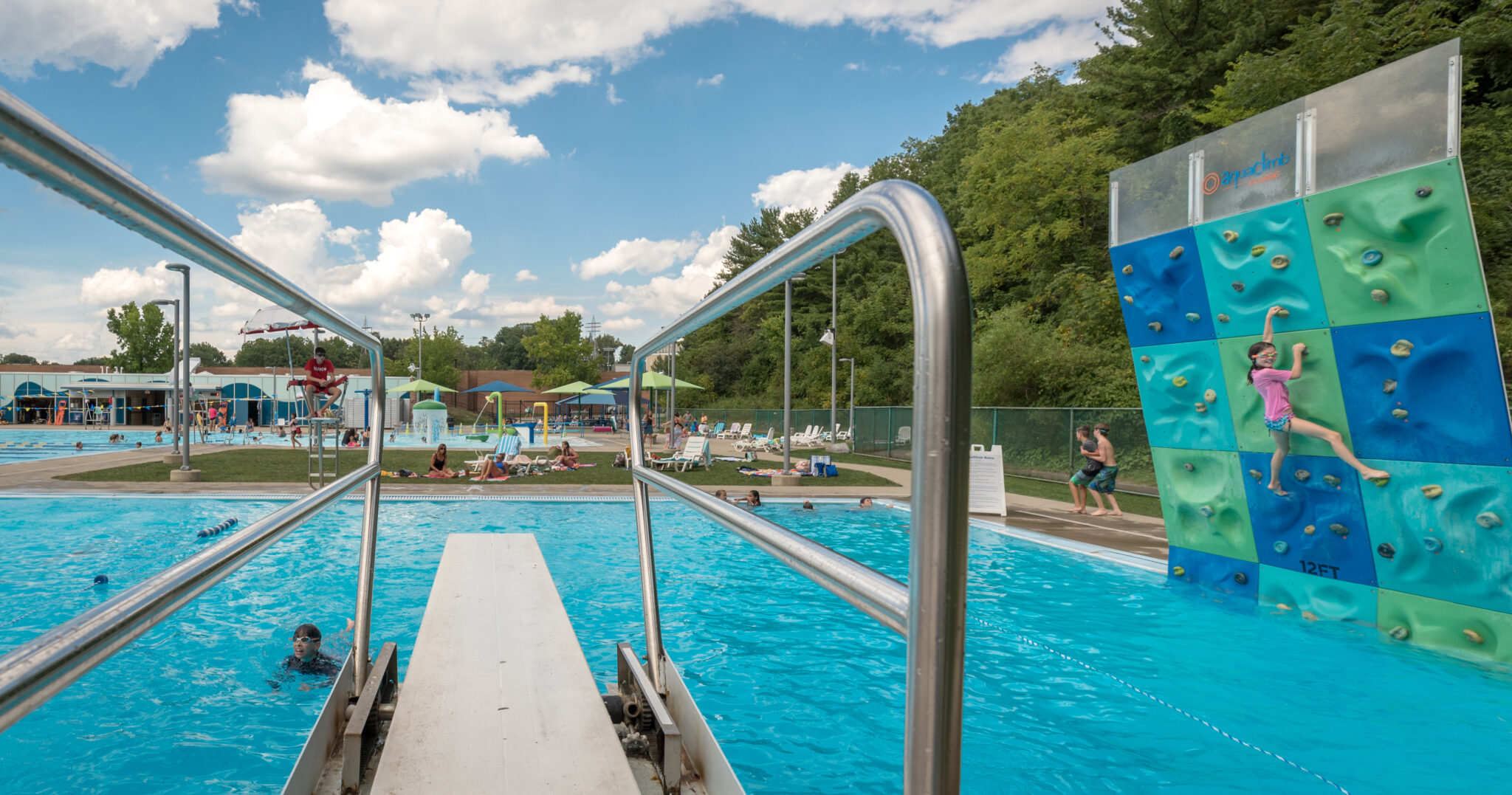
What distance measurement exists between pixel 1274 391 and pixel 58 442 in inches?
1248

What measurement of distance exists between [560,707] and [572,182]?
116ft

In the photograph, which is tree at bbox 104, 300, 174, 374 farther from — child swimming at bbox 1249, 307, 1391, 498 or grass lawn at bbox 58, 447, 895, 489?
child swimming at bbox 1249, 307, 1391, 498

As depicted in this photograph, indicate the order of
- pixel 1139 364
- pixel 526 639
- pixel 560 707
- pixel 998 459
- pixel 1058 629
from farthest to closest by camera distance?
pixel 998 459 < pixel 1139 364 < pixel 1058 629 < pixel 526 639 < pixel 560 707

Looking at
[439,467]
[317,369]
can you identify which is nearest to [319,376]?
[317,369]

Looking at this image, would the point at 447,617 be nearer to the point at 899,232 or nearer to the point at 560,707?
the point at 560,707

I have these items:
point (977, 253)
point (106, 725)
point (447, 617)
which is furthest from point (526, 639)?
point (977, 253)

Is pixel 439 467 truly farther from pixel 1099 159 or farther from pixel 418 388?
pixel 1099 159

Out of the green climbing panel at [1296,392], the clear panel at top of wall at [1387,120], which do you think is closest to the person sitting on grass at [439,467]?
the green climbing panel at [1296,392]

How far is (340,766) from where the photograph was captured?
7.28ft

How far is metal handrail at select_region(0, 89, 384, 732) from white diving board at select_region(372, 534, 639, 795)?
778mm

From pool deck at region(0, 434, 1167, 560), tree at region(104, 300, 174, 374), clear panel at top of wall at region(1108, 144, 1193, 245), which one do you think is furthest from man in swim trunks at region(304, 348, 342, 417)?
clear panel at top of wall at region(1108, 144, 1193, 245)

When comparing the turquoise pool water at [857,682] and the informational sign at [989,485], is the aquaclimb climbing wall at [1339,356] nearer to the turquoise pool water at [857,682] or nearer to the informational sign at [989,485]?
the turquoise pool water at [857,682]

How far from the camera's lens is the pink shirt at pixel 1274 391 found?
615cm

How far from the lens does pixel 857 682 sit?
17.5 feet
